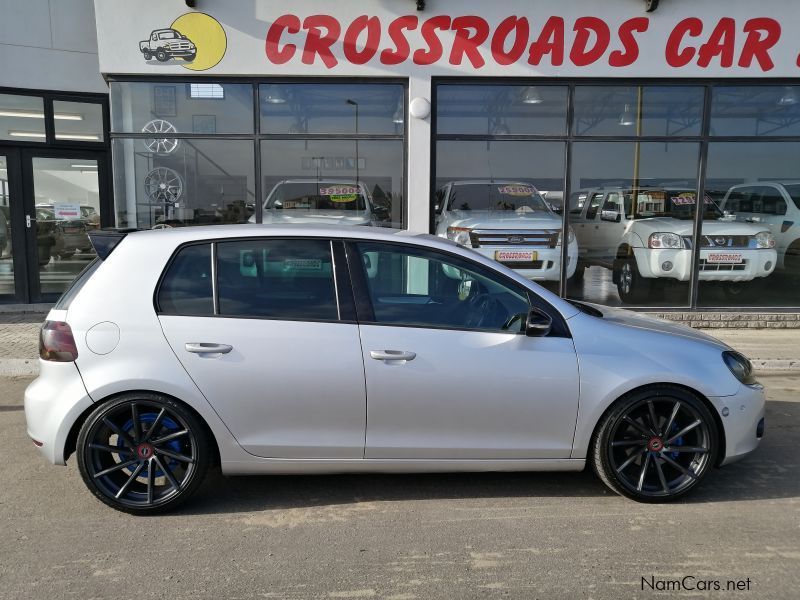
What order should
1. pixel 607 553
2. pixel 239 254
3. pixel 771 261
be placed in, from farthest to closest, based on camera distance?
pixel 771 261 < pixel 239 254 < pixel 607 553

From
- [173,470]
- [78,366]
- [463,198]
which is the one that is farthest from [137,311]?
[463,198]

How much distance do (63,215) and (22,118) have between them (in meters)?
1.50

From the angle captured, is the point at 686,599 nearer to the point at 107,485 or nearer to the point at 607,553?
the point at 607,553

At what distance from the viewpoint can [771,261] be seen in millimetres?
9312

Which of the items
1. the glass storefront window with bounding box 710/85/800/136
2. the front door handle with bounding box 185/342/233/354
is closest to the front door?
the front door handle with bounding box 185/342/233/354

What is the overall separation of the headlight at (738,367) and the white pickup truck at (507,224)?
5.32 metres

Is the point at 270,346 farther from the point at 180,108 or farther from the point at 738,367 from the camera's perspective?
the point at 180,108

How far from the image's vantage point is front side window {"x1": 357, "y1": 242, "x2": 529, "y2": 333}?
363cm

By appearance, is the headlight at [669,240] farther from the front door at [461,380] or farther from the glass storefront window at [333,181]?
the front door at [461,380]

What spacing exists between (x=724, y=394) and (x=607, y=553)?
1.22m

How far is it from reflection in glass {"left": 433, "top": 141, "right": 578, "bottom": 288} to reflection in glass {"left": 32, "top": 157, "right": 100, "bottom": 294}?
5411mm

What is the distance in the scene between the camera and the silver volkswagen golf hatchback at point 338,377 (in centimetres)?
349

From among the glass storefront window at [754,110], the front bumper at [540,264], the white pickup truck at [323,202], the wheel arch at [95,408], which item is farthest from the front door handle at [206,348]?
the glass storefront window at [754,110]

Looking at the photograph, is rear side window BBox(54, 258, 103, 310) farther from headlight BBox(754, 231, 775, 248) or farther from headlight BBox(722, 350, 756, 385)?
headlight BBox(754, 231, 775, 248)
